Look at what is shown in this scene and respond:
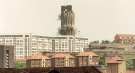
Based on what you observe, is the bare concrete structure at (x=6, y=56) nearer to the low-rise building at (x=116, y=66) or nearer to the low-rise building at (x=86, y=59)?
the low-rise building at (x=116, y=66)

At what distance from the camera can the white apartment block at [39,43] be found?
13950cm

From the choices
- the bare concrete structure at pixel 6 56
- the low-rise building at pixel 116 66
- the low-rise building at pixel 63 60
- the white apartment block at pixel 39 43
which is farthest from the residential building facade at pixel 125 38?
the bare concrete structure at pixel 6 56

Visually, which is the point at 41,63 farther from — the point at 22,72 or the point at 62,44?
the point at 22,72

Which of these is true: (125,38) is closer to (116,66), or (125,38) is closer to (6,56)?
(116,66)

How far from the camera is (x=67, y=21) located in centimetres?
14762

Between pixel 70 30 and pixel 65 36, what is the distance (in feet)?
7.49

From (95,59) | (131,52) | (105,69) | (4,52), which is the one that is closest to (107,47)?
(131,52)

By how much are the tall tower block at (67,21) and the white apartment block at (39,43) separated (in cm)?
172

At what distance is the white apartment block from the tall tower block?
1.72m

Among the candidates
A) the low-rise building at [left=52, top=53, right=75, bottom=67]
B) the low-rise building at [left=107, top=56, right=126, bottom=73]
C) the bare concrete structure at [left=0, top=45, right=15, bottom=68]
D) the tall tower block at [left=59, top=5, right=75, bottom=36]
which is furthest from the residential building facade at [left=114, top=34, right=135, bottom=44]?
the bare concrete structure at [left=0, top=45, right=15, bottom=68]

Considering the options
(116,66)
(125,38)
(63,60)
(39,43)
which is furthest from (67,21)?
(116,66)

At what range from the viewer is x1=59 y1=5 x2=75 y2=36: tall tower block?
14731cm

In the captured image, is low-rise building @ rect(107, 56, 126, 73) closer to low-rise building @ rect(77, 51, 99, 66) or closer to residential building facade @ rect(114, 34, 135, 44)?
low-rise building @ rect(77, 51, 99, 66)

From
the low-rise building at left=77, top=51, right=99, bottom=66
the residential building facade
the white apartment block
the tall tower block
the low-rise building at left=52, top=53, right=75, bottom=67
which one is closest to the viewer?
the low-rise building at left=52, top=53, right=75, bottom=67
